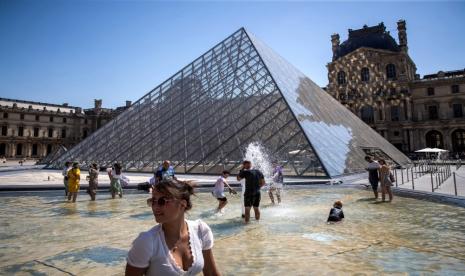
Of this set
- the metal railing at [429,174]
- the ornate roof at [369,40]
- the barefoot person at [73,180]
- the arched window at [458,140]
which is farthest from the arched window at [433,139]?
the barefoot person at [73,180]

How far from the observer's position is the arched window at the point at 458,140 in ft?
162

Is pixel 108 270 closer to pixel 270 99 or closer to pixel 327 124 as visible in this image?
pixel 270 99

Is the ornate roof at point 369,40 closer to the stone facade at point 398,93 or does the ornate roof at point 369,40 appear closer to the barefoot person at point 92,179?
the stone facade at point 398,93

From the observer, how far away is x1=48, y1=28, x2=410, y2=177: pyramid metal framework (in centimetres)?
1656

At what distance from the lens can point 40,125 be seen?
7450 centimetres

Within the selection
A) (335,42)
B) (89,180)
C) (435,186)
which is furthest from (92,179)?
→ (335,42)

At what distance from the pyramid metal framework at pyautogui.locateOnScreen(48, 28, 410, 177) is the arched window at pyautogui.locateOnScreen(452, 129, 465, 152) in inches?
1393

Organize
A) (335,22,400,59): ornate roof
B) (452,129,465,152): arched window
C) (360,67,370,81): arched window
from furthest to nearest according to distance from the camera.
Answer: (335,22,400,59): ornate roof, (360,67,370,81): arched window, (452,129,465,152): arched window

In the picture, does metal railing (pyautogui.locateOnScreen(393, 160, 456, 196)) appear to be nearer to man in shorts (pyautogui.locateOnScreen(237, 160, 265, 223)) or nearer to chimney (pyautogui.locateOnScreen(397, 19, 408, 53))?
man in shorts (pyautogui.locateOnScreen(237, 160, 265, 223))

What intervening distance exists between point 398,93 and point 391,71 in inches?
177

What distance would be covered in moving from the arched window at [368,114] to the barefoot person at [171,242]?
59407 millimetres

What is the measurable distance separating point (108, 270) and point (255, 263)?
1.77 m

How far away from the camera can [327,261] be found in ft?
12.4

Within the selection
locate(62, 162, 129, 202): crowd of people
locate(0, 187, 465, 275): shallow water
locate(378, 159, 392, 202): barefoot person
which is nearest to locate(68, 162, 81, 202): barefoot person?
locate(62, 162, 129, 202): crowd of people
